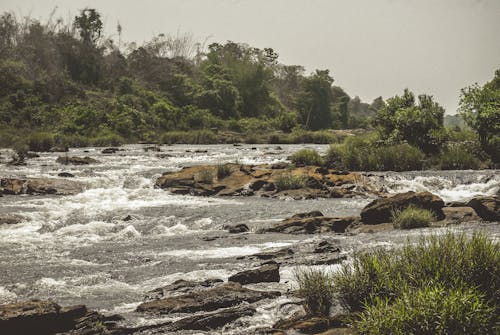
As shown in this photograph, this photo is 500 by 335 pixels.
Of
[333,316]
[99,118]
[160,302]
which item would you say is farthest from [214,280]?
[99,118]

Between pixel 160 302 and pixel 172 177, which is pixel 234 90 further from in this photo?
pixel 160 302

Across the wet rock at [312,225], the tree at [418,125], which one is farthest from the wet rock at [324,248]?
the tree at [418,125]

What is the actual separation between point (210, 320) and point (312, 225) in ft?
23.1

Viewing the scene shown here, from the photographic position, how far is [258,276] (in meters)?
8.16

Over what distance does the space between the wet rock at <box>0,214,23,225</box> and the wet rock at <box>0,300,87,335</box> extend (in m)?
8.60

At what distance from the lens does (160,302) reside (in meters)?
7.09

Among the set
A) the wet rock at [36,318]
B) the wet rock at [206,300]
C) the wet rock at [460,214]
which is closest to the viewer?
the wet rock at [36,318]

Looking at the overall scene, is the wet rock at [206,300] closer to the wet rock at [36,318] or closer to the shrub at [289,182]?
the wet rock at [36,318]

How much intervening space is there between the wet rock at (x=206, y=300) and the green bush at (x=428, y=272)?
1.28 metres

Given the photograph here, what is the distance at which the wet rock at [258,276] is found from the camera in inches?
318

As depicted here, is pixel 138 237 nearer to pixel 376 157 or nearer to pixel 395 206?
pixel 395 206

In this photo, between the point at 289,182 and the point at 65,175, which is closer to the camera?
the point at 289,182

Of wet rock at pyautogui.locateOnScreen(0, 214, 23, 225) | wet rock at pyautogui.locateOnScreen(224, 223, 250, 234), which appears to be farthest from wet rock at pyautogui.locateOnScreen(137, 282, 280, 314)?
wet rock at pyautogui.locateOnScreen(0, 214, 23, 225)

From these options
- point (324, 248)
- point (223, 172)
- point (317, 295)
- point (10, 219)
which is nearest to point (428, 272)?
point (317, 295)
